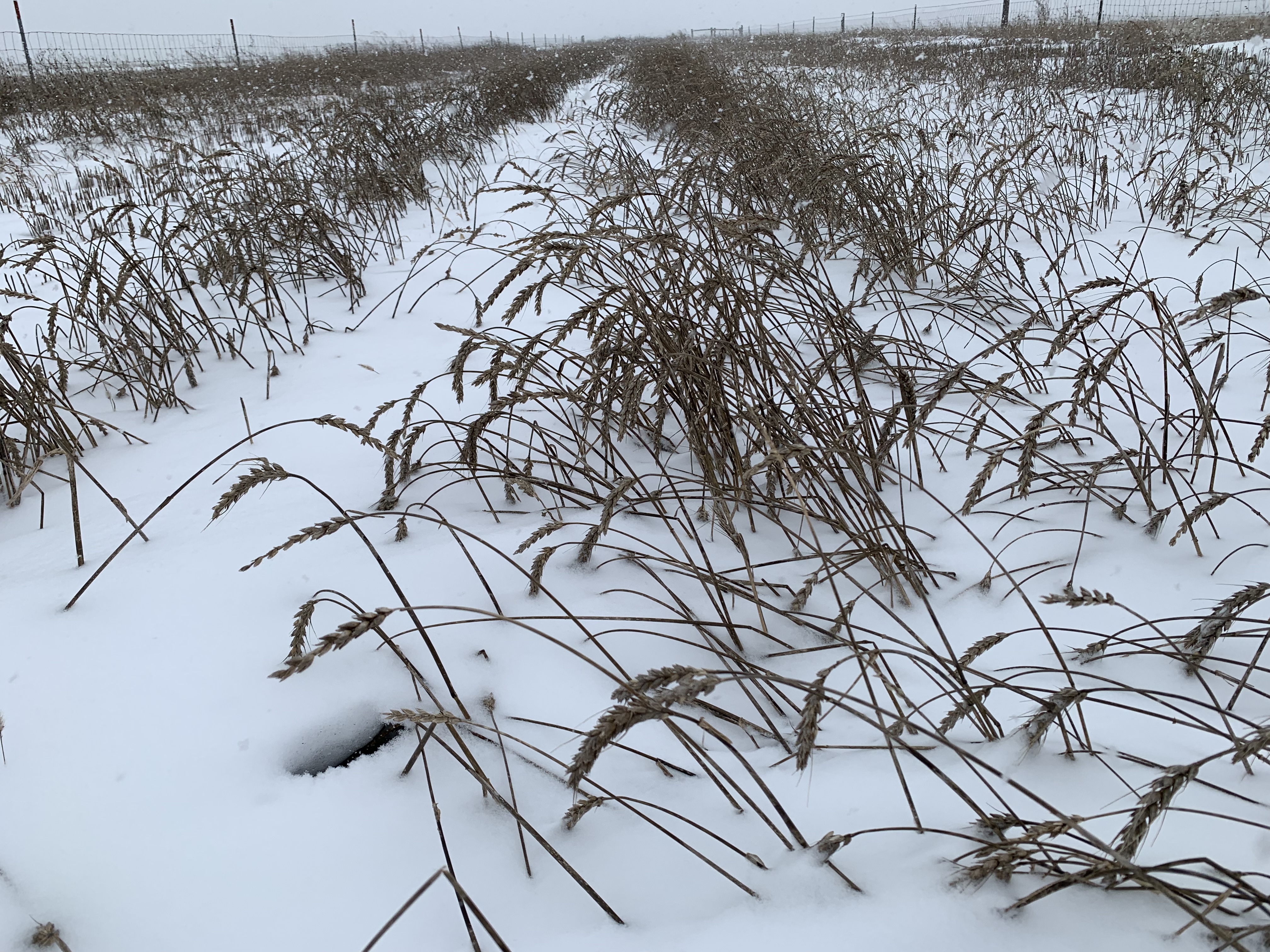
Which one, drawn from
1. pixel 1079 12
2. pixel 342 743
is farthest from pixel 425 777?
pixel 1079 12

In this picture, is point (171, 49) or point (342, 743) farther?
point (171, 49)

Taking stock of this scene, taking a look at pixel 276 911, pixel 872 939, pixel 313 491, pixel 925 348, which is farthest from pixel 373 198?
pixel 872 939

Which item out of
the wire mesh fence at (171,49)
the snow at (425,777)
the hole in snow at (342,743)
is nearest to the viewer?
the snow at (425,777)

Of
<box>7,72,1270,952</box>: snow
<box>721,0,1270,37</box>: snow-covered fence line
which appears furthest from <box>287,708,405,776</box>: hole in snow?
<box>721,0,1270,37</box>: snow-covered fence line

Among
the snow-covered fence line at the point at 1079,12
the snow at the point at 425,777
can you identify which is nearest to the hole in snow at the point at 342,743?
the snow at the point at 425,777

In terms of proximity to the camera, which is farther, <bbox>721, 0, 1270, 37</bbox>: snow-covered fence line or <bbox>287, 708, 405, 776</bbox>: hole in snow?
<bbox>721, 0, 1270, 37</bbox>: snow-covered fence line

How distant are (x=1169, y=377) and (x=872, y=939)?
8.02ft

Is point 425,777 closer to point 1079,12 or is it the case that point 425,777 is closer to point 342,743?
point 342,743

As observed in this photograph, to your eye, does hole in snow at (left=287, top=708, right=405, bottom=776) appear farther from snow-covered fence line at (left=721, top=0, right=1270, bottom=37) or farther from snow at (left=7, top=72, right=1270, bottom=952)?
snow-covered fence line at (left=721, top=0, right=1270, bottom=37)

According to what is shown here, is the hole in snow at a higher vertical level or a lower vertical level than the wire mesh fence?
lower

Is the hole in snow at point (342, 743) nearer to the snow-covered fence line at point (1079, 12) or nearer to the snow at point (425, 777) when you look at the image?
the snow at point (425, 777)

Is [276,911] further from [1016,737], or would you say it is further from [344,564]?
[1016,737]

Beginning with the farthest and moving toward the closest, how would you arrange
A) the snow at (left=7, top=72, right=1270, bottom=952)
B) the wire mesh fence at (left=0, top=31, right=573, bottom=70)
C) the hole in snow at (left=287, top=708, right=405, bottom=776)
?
the wire mesh fence at (left=0, top=31, right=573, bottom=70)
the hole in snow at (left=287, top=708, right=405, bottom=776)
the snow at (left=7, top=72, right=1270, bottom=952)

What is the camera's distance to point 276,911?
0.99 metres
